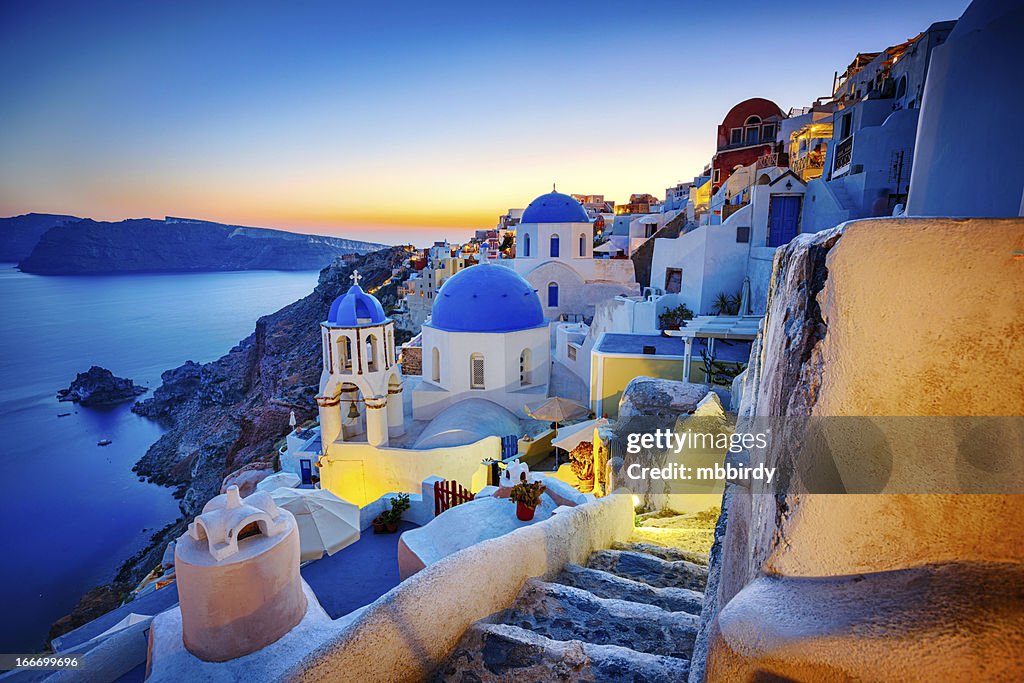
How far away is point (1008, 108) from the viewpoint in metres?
2.61

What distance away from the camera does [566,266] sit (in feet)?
80.8

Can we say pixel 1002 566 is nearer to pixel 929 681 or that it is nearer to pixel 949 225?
pixel 929 681

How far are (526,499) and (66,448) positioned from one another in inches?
1854

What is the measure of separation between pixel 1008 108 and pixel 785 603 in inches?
111

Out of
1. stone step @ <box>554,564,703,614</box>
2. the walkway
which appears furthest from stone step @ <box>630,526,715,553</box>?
the walkway

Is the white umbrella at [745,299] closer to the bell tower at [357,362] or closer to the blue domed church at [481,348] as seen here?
the blue domed church at [481,348]

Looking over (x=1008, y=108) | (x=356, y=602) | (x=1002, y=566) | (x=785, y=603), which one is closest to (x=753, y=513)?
(x=785, y=603)

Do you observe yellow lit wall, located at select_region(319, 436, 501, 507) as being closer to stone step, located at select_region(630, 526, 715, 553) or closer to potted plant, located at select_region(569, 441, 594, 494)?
potted plant, located at select_region(569, 441, 594, 494)

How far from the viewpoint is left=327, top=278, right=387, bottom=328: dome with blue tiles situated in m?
13.9

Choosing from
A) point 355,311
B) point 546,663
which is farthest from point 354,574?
point 355,311

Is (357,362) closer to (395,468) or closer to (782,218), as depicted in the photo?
(395,468)

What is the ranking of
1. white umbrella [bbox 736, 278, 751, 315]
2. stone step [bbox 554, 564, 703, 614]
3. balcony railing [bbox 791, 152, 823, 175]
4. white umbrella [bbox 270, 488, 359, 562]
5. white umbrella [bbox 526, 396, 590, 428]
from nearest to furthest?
stone step [bbox 554, 564, 703, 614], white umbrella [bbox 270, 488, 359, 562], white umbrella [bbox 526, 396, 590, 428], white umbrella [bbox 736, 278, 751, 315], balcony railing [bbox 791, 152, 823, 175]

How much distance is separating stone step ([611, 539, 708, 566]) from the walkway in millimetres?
3643

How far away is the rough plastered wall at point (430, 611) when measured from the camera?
2.71 m
